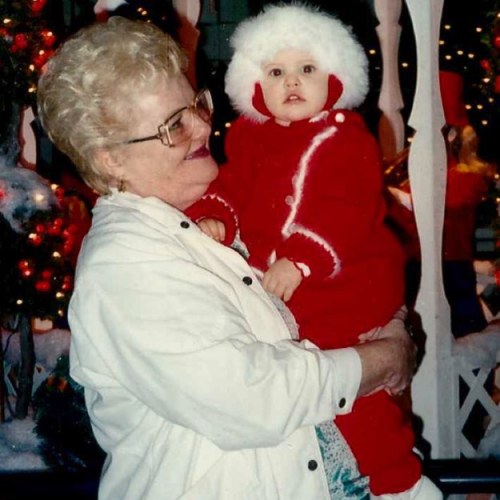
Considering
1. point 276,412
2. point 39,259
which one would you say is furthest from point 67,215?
point 276,412

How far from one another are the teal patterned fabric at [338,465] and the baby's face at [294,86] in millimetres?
711

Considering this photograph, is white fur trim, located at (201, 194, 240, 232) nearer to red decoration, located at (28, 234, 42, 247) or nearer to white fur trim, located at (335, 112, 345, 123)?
white fur trim, located at (335, 112, 345, 123)

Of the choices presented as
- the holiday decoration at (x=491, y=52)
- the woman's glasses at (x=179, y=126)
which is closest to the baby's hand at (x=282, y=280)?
the woman's glasses at (x=179, y=126)

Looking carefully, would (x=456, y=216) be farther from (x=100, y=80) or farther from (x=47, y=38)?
(x=100, y=80)

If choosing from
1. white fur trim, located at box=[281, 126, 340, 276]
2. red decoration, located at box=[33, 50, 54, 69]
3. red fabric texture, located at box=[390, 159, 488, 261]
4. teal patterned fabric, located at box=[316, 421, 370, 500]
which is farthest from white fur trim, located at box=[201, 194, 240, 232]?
red fabric texture, located at box=[390, 159, 488, 261]

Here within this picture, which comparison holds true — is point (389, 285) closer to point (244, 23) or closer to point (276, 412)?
point (276, 412)

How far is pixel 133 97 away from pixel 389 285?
0.73 meters

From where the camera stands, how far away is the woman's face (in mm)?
1567

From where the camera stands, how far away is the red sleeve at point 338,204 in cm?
178

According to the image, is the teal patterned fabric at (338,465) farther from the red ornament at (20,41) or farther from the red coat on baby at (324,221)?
the red ornament at (20,41)

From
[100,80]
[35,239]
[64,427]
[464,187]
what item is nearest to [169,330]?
[100,80]

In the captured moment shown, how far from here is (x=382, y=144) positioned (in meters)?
4.30

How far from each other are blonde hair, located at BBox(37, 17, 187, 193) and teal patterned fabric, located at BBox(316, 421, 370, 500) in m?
0.71

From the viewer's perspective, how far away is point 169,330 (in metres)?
1.38
